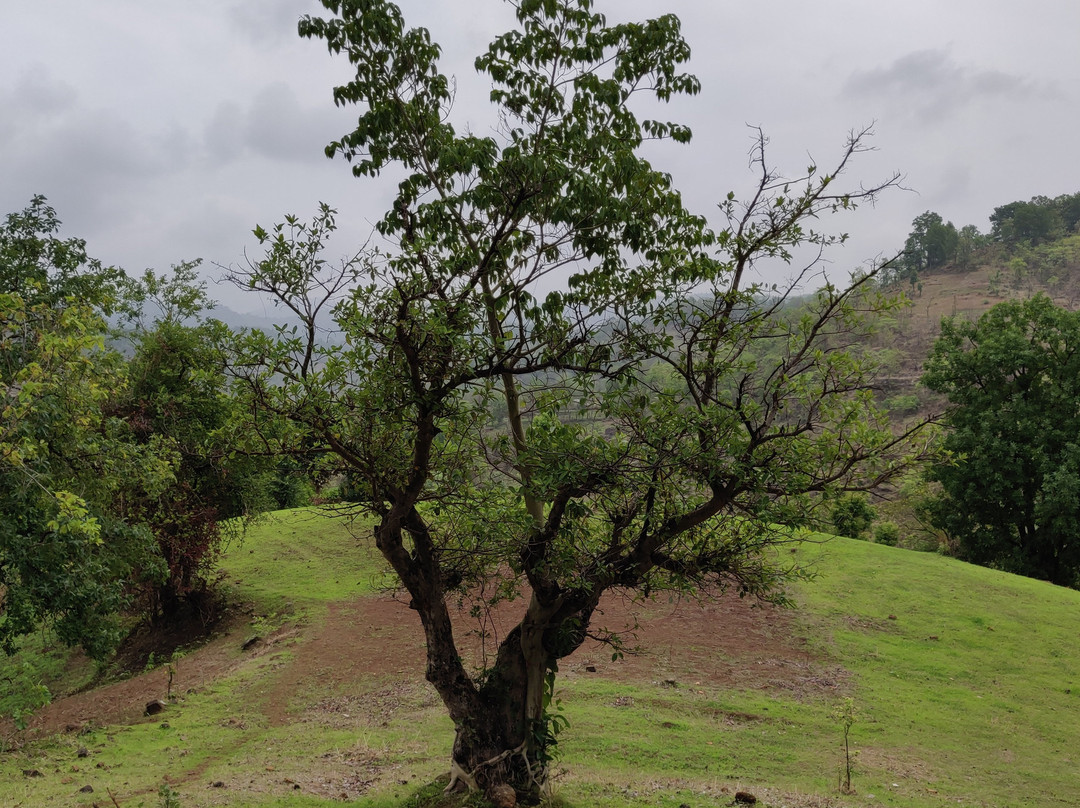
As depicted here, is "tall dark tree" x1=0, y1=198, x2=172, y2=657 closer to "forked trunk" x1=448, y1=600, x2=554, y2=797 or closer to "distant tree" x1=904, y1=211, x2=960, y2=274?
"forked trunk" x1=448, y1=600, x2=554, y2=797

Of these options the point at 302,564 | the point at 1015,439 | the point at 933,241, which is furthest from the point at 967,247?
the point at 302,564

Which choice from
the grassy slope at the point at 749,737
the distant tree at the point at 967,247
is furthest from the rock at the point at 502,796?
the distant tree at the point at 967,247

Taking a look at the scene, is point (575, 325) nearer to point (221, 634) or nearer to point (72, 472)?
point (72, 472)

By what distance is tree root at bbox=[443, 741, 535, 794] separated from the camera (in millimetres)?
8047

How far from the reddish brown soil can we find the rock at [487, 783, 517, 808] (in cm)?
573

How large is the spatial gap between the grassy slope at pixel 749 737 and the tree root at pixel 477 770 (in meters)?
0.54

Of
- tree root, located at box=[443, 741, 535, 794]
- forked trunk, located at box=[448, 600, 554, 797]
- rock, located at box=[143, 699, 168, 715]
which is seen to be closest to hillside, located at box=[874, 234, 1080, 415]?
rock, located at box=[143, 699, 168, 715]

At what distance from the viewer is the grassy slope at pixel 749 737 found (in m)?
9.30

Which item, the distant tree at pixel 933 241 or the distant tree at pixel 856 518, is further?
the distant tree at pixel 933 241

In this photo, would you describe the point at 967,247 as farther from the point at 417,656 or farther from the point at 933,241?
the point at 417,656

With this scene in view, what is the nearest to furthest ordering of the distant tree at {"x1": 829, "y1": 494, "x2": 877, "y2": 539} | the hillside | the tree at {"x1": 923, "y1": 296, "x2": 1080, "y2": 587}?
the tree at {"x1": 923, "y1": 296, "x2": 1080, "y2": 587}
the distant tree at {"x1": 829, "y1": 494, "x2": 877, "y2": 539}
the hillside

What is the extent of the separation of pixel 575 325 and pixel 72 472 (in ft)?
26.5

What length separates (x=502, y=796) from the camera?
25.5 ft

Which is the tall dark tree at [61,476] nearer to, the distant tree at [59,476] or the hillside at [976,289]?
the distant tree at [59,476]
